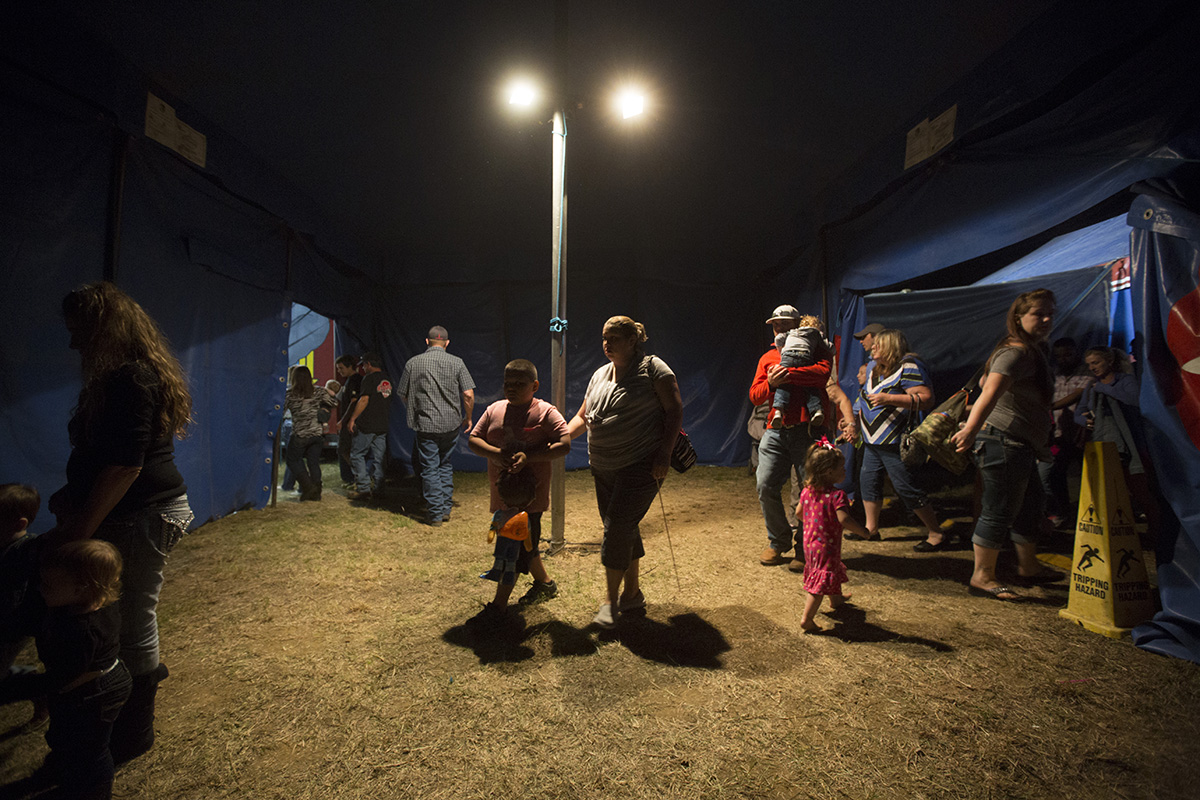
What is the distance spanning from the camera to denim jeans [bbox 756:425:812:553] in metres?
3.78

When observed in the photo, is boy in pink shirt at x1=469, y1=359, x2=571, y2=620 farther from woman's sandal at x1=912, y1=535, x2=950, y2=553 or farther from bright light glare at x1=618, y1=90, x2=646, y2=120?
woman's sandal at x1=912, y1=535, x2=950, y2=553

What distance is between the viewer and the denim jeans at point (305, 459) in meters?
6.21

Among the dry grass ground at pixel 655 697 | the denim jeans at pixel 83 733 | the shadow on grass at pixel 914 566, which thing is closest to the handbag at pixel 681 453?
the dry grass ground at pixel 655 697

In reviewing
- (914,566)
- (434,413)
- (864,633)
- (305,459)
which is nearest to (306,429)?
(305,459)

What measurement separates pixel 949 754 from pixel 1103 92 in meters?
3.74

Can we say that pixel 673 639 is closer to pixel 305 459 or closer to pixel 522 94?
A: pixel 522 94

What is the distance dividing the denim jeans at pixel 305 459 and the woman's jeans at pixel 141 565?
185 inches

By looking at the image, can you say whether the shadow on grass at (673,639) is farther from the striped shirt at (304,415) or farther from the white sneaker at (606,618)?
the striped shirt at (304,415)

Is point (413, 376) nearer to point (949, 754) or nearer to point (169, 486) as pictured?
point (169, 486)

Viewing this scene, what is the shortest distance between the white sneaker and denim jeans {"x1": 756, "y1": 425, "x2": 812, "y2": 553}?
5.28 ft

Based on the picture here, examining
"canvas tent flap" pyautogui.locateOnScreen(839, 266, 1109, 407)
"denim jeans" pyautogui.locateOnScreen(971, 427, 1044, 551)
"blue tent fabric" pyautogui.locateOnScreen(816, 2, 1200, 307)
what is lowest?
"denim jeans" pyautogui.locateOnScreen(971, 427, 1044, 551)

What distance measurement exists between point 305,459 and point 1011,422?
7.34 m

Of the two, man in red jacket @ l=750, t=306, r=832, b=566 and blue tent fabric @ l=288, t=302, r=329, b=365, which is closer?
man in red jacket @ l=750, t=306, r=832, b=566

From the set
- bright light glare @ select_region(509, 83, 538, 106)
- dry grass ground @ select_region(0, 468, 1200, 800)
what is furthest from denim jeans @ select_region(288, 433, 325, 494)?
bright light glare @ select_region(509, 83, 538, 106)
